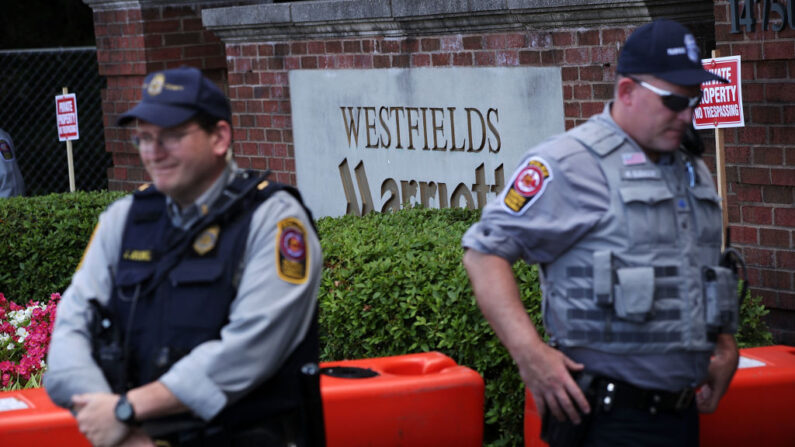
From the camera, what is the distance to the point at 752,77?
5.89m

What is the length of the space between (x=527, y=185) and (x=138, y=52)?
8.00m

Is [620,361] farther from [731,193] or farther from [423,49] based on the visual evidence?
[423,49]

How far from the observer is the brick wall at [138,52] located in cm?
1053

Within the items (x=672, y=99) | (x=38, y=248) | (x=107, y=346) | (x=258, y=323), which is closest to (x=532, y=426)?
(x=672, y=99)

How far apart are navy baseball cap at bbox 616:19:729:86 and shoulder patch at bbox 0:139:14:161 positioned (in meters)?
8.51

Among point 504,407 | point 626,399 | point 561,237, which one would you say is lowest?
point 504,407

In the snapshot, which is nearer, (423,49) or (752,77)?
(752,77)

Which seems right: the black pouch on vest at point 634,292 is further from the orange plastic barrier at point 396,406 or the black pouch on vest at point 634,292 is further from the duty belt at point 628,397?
the orange plastic barrier at point 396,406

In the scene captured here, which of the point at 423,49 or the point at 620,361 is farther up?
the point at 423,49

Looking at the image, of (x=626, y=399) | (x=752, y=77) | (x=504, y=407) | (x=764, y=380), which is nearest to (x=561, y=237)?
(x=626, y=399)

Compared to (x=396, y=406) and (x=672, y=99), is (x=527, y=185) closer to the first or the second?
(x=672, y=99)

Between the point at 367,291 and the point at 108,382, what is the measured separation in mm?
2413

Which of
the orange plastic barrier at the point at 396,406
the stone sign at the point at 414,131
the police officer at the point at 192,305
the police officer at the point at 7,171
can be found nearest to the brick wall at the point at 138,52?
the police officer at the point at 7,171

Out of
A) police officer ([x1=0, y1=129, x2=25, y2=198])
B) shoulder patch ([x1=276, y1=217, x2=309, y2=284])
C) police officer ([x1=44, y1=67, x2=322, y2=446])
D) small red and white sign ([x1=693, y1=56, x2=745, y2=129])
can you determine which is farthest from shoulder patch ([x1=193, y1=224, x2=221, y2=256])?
police officer ([x1=0, y1=129, x2=25, y2=198])
